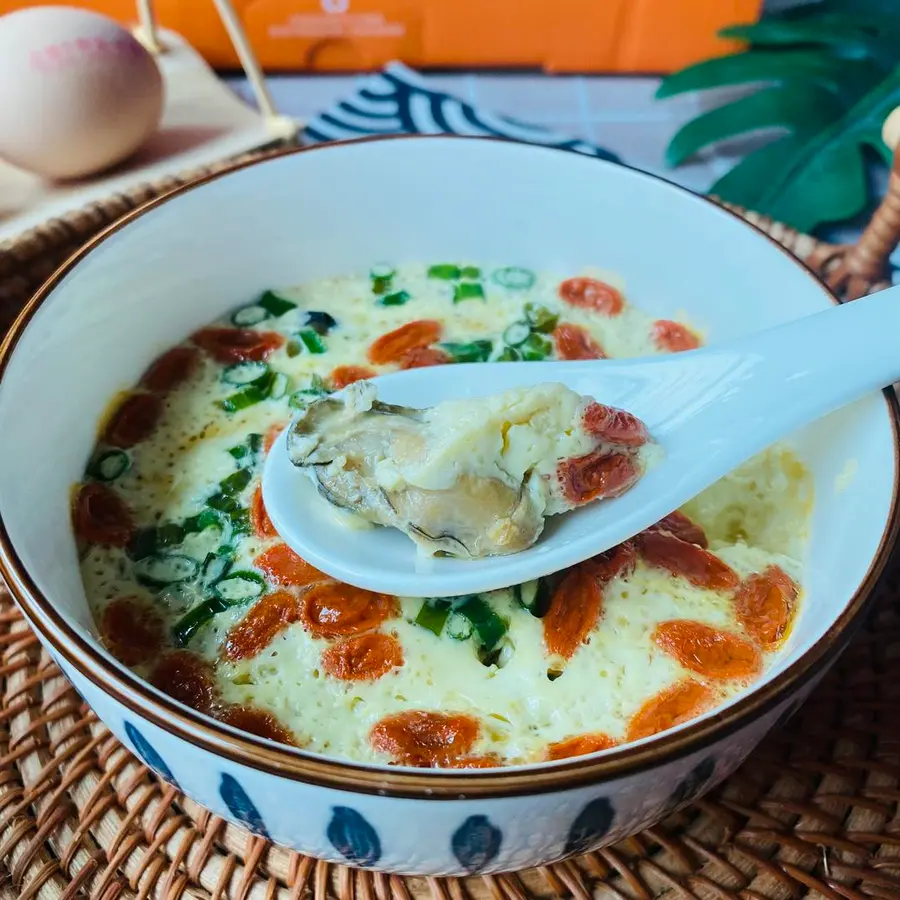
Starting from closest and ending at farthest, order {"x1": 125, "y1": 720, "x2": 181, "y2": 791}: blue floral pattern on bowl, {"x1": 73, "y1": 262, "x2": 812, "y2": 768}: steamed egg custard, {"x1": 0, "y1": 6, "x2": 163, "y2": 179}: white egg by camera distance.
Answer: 1. {"x1": 125, "y1": 720, "x2": 181, "y2": 791}: blue floral pattern on bowl
2. {"x1": 73, "y1": 262, "x2": 812, "y2": 768}: steamed egg custard
3. {"x1": 0, "y1": 6, "x2": 163, "y2": 179}: white egg

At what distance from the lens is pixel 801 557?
125 cm

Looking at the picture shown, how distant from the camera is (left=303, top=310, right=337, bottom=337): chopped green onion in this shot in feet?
5.20

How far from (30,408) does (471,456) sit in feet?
1.93

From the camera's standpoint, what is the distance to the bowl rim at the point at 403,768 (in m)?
0.76

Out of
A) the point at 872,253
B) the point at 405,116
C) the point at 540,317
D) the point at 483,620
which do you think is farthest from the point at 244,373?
the point at 405,116

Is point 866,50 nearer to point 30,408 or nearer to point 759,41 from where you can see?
point 759,41

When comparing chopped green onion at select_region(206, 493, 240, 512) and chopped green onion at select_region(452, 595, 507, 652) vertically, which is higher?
chopped green onion at select_region(206, 493, 240, 512)

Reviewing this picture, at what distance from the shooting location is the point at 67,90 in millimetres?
Answer: 1925

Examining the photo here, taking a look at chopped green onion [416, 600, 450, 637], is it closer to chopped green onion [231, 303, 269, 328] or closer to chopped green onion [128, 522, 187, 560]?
chopped green onion [128, 522, 187, 560]

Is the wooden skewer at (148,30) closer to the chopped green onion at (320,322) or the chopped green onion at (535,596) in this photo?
the chopped green onion at (320,322)

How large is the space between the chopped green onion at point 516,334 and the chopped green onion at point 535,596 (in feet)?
1.68

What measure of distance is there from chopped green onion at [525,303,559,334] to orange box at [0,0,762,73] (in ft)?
4.33

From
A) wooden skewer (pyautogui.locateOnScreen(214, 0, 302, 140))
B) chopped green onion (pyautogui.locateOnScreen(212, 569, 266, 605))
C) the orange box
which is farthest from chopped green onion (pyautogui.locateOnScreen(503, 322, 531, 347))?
the orange box

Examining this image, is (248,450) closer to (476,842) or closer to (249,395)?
(249,395)
